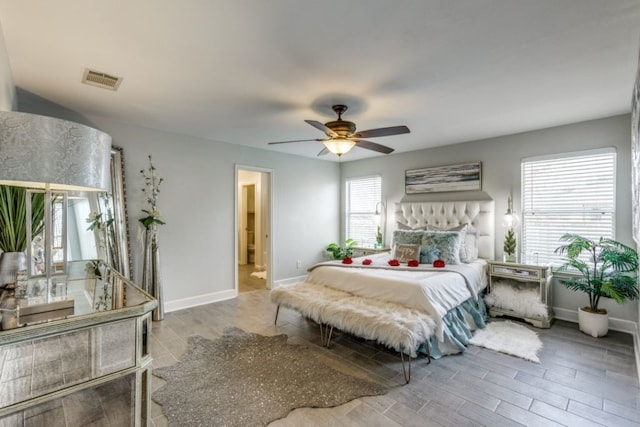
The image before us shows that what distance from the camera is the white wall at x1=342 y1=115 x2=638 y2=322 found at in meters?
3.47

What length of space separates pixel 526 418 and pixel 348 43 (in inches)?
110

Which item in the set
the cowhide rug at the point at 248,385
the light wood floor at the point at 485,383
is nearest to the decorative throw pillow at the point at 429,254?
the light wood floor at the point at 485,383

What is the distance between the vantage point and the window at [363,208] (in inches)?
239

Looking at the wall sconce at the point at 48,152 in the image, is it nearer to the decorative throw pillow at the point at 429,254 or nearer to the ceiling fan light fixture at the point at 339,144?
the ceiling fan light fixture at the point at 339,144

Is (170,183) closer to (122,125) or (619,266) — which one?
(122,125)

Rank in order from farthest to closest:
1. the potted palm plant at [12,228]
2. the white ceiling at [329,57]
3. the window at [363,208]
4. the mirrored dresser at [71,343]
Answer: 1. the window at [363,208]
2. the white ceiling at [329,57]
3. the potted palm plant at [12,228]
4. the mirrored dresser at [71,343]

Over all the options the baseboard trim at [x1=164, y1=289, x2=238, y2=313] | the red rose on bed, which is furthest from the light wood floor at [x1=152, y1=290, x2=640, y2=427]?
the red rose on bed

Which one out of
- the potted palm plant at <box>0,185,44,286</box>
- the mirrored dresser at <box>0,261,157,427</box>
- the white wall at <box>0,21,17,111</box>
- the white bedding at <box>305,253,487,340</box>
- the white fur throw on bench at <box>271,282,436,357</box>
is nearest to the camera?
the mirrored dresser at <box>0,261,157,427</box>

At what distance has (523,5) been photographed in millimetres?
1681

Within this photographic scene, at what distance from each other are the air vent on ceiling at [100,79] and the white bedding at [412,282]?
9.26 feet

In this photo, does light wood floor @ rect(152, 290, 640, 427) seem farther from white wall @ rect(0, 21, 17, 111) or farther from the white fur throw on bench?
white wall @ rect(0, 21, 17, 111)

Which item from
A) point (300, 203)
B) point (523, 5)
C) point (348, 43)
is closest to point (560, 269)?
point (523, 5)

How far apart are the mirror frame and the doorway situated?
1675mm

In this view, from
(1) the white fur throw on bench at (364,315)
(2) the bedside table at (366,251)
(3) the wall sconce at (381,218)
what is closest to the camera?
(1) the white fur throw on bench at (364,315)
